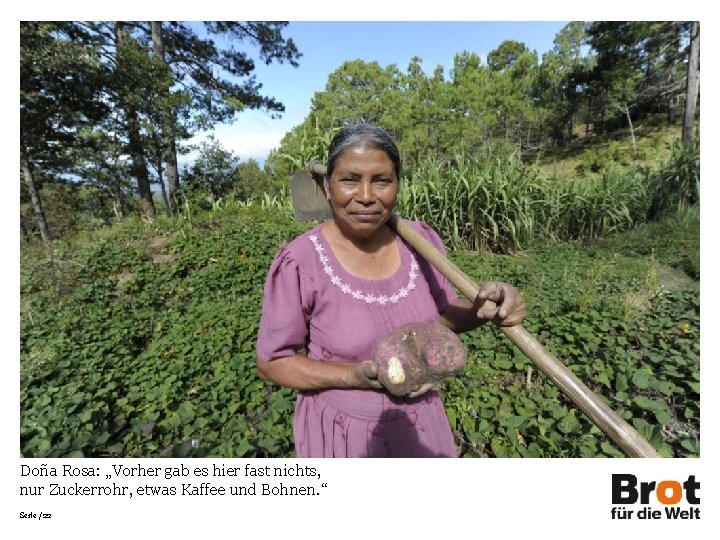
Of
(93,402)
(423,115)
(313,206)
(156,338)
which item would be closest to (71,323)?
(156,338)

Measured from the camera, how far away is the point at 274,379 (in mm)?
1185

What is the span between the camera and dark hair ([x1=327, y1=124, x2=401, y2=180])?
1.13 metres

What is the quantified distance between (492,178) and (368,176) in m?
5.22

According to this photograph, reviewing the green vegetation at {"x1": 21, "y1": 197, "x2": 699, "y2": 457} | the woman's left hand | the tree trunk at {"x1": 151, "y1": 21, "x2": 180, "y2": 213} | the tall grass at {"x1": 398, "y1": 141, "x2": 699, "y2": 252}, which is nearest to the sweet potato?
the woman's left hand

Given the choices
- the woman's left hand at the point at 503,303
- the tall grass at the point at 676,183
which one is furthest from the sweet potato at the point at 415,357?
the tall grass at the point at 676,183

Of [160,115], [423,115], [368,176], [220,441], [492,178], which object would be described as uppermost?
[423,115]

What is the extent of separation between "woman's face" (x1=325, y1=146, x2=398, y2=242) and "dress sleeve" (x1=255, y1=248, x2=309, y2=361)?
234 millimetres

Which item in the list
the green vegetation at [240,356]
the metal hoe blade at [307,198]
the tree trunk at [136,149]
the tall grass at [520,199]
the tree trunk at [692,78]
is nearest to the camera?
the metal hoe blade at [307,198]

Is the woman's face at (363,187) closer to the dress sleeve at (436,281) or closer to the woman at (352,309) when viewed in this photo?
the woman at (352,309)

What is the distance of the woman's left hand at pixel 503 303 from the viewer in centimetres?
110

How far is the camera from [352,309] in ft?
3.84

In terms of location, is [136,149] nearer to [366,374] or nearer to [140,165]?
[140,165]

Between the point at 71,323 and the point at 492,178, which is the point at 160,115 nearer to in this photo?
the point at 71,323

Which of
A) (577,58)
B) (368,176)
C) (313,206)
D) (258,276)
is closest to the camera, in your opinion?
(368,176)
